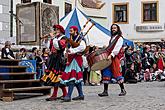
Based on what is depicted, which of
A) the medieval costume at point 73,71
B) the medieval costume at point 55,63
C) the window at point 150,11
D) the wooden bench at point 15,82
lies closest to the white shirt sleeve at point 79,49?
the medieval costume at point 73,71

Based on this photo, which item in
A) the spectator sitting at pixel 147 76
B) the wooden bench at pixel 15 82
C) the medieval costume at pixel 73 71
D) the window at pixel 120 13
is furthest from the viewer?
the window at pixel 120 13

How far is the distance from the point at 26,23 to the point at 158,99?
591 centimetres

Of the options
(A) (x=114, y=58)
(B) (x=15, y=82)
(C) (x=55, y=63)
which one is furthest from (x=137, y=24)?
(C) (x=55, y=63)

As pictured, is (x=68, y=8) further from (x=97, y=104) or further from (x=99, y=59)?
(x=97, y=104)

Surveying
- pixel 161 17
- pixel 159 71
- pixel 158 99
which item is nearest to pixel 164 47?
pixel 159 71

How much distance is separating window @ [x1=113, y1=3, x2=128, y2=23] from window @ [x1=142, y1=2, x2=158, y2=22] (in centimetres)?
153

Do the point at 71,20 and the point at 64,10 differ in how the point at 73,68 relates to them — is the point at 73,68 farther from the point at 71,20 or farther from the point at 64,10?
the point at 64,10

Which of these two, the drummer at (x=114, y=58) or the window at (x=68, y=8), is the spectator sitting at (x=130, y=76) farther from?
the window at (x=68, y=8)

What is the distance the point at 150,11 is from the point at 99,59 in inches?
1102

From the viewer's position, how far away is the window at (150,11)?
122 ft

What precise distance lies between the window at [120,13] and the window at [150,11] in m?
1.53

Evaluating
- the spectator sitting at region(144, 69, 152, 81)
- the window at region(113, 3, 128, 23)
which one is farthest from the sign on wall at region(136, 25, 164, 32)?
the spectator sitting at region(144, 69, 152, 81)

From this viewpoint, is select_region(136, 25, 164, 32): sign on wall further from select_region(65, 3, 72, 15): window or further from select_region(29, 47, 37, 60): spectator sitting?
select_region(29, 47, 37, 60): spectator sitting

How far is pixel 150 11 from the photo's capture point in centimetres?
3734
